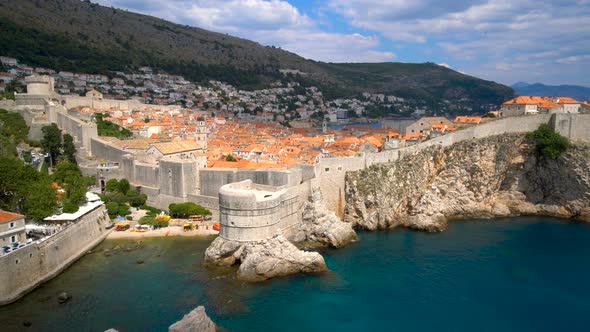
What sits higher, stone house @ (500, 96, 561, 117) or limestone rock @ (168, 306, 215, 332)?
stone house @ (500, 96, 561, 117)

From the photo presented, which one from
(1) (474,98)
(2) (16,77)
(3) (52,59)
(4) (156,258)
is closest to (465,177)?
(4) (156,258)

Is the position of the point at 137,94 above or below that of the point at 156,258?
above

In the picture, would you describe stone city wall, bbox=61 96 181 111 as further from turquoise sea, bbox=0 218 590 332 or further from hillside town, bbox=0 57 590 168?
turquoise sea, bbox=0 218 590 332

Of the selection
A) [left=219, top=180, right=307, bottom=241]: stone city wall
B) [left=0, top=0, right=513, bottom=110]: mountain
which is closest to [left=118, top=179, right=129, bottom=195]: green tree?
[left=219, top=180, right=307, bottom=241]: stone city wall

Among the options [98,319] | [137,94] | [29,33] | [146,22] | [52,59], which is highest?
[146,22]

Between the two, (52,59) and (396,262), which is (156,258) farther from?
(52,59)

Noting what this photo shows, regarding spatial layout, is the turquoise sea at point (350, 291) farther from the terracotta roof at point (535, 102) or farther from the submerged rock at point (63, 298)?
the terracotta roof at point (535, 102)
